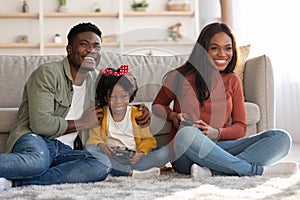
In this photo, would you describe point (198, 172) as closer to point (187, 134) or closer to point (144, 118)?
point (187, 134)

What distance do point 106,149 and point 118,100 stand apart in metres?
0.22

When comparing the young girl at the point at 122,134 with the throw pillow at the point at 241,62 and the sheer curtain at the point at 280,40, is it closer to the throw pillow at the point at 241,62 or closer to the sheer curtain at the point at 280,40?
the throw pillow at the point at 241,62

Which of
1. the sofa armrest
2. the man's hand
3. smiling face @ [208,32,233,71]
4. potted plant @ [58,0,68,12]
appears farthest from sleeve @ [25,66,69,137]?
potted plant @ [58,0,68,12]

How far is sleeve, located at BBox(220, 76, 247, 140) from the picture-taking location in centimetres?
239

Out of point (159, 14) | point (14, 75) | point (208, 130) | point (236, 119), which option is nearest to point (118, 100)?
point (208, 130)

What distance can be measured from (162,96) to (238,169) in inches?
19.5

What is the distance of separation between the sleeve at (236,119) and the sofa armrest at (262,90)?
18.0 inches

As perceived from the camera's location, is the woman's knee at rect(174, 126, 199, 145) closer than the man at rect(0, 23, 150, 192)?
No

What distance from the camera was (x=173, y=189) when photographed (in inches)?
77.4

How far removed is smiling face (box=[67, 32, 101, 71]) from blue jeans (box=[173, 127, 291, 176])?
0.50m

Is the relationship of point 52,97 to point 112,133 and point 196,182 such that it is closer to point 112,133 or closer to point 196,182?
point 112,133

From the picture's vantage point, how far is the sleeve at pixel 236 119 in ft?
7.84

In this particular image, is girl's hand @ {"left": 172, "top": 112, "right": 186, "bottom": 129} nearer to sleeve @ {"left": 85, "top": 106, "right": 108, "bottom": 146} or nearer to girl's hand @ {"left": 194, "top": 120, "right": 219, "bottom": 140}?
girl's hand @ {"left": 194, "top": 120, "right": 219, "bottom": 140}

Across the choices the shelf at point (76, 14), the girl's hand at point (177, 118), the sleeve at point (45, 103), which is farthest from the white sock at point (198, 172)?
the shelf at point (76, 14)
